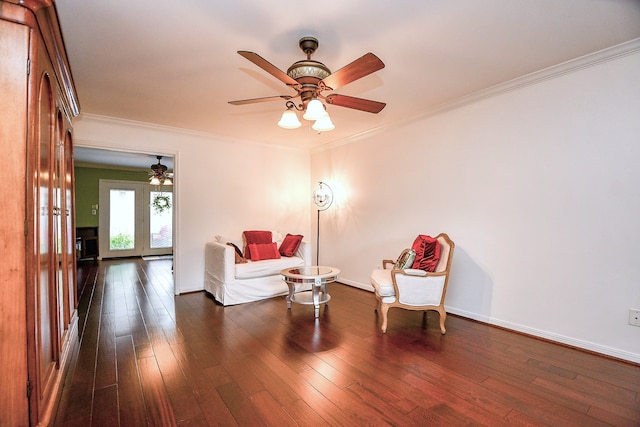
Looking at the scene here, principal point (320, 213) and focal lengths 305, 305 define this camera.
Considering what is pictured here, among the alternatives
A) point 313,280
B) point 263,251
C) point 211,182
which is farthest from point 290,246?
point 211,182

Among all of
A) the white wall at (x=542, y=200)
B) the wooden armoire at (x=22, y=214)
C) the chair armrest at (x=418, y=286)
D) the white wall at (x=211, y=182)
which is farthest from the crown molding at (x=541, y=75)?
the wooden armoire at (x=22, y=214)

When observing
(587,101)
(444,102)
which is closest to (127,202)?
(444,102)

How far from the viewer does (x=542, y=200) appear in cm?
283

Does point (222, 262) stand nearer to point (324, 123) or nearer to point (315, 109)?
point (324, 123)

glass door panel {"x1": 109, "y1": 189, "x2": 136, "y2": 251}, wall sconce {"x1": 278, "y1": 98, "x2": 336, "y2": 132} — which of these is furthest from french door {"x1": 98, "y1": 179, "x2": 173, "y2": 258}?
wall sconce {"x1": 278, "y1": 98, "x2": 336, "y2": 132}

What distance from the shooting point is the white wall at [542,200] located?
2416 mm

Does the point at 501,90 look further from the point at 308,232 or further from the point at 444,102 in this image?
the point at 308,232

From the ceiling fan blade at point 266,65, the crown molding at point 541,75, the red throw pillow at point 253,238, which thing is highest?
the crown molding at point 541,75

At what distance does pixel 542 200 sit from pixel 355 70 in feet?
7.15

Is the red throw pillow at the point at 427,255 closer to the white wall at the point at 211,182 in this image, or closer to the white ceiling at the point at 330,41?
the white ceiling at the point at 330,41

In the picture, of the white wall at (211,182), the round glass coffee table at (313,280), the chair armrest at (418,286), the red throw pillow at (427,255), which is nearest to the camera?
the chair armrest at (418,286)

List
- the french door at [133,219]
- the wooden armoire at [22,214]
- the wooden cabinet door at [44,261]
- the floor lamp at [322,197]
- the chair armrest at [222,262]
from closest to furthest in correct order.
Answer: the wooden armoire at [22,214], the wooden cabinet door at [44,261], the chair armrest at [222,262], the floor lamp at [322,197], the french door at [133,219]

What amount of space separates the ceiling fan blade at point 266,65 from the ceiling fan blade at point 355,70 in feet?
0.84

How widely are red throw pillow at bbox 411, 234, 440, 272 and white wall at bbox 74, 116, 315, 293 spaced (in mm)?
2887
